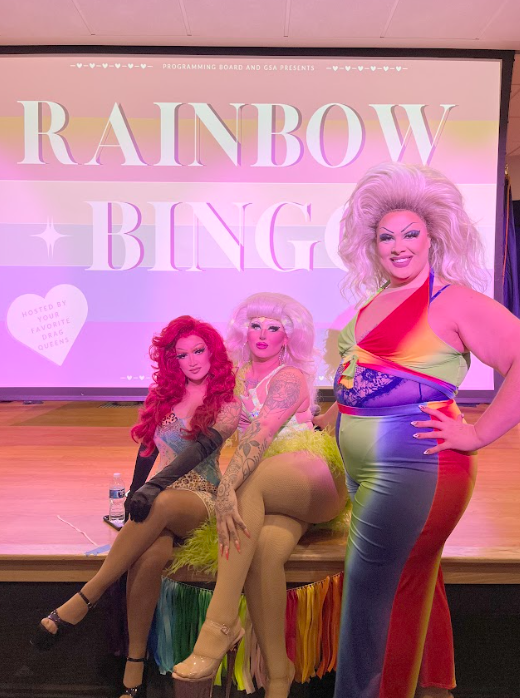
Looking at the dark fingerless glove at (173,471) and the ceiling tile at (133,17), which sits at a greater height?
the ceiling tile at (133,17)

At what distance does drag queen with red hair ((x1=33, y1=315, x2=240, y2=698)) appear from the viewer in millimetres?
1686

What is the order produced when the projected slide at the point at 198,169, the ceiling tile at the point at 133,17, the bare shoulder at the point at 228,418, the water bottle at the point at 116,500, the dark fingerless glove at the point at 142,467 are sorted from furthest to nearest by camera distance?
the projected slide at the point at 198,169 < the ceiling tile at the point at 133,17 < the water bottle at the point at 116,500 < the dark fingerless glove at the point at 142,467 < the bare shoulder at the point at 228,418

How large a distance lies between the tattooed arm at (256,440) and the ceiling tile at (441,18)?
8.59ft

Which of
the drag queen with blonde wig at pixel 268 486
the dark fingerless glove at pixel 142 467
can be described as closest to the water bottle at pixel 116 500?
the dark fingerless glove at pixel 142 467

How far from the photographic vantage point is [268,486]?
168 cm

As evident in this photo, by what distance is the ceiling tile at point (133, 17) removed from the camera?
3451 mm

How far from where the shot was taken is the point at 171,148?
12.8 ft

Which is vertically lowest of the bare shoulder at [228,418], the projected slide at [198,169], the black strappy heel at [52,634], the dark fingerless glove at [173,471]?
the black strappy heel at [52,634]

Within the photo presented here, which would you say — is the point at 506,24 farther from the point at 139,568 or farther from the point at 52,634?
the point at 52,634

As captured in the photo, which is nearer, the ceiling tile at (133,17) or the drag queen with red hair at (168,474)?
the drag queen with red hair at (168,474)

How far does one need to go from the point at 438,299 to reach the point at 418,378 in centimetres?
19

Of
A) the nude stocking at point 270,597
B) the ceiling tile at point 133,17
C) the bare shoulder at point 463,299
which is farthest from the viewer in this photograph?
the ceiling tile at point 133,17

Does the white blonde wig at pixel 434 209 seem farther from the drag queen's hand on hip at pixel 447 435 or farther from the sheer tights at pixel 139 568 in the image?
the sheer tights at pixel 139 568

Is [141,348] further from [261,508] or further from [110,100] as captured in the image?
[261,508]
